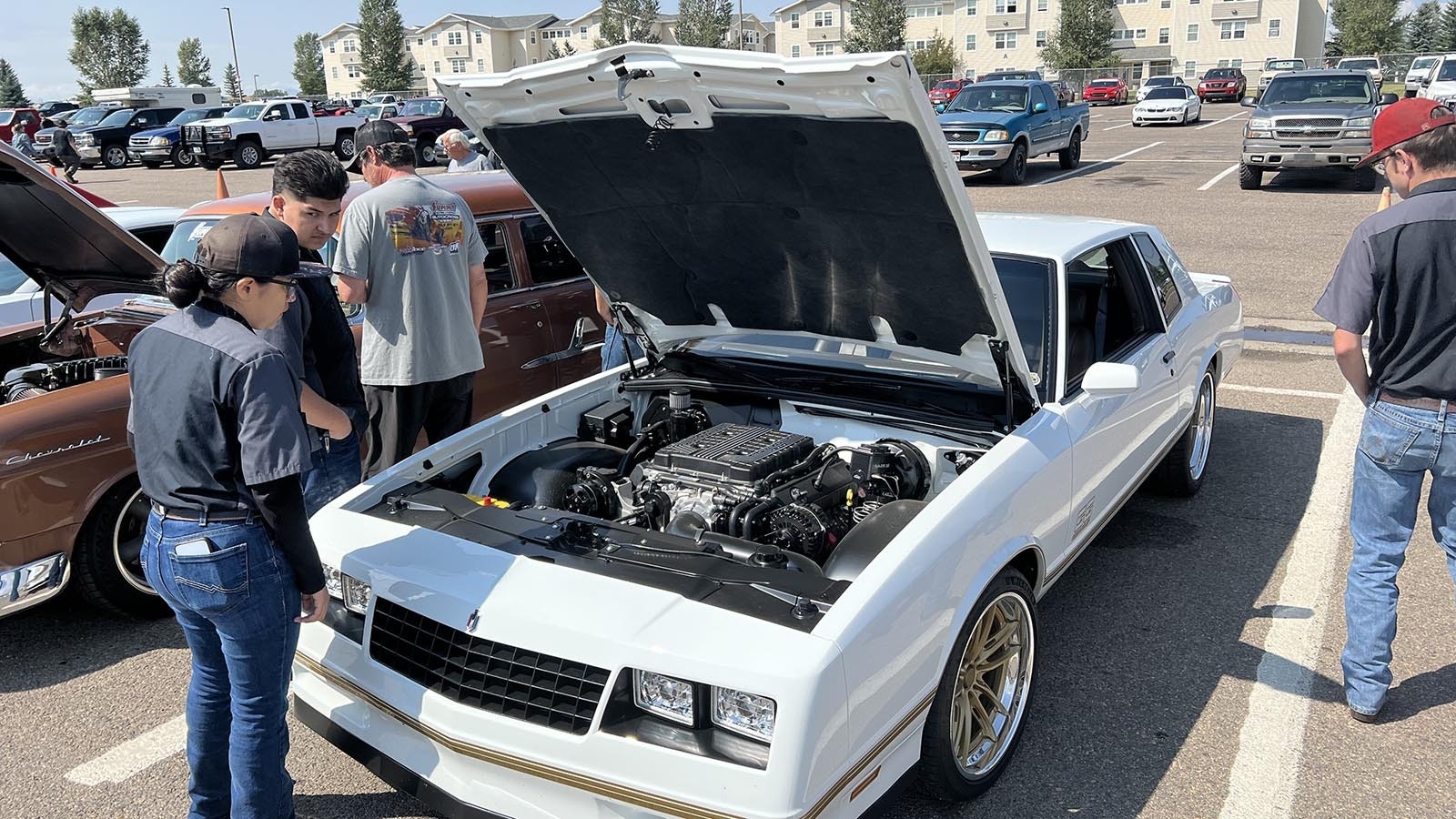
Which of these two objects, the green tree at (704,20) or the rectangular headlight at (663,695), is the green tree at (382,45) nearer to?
the green tree at (704,20)

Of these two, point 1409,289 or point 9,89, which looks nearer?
point 1409,289

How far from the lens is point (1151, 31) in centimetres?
7794

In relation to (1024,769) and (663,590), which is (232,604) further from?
(1024,769)

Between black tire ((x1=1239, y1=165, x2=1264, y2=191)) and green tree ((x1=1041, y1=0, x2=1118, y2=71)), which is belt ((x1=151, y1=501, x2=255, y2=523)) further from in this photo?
green tree ((x1=1041, y1=0, x2=1118, y2=71))

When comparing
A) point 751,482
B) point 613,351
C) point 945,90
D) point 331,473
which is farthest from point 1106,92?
point 331,473

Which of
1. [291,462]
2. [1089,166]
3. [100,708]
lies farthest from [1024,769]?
[1089,166]

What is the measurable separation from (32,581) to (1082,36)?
72.7 m

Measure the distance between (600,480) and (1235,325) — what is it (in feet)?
12.5

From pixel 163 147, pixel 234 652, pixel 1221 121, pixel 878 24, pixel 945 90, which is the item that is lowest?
pixel 234 652

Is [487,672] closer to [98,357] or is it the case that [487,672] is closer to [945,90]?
[98,357]

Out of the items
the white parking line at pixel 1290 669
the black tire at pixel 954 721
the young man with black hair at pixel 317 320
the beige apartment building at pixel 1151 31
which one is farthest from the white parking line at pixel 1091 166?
the beige apartment building at pixel 1151 31

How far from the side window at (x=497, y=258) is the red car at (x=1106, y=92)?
4987 centimetres

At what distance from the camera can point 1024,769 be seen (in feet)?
10.7

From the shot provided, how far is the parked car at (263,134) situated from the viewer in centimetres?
2827
